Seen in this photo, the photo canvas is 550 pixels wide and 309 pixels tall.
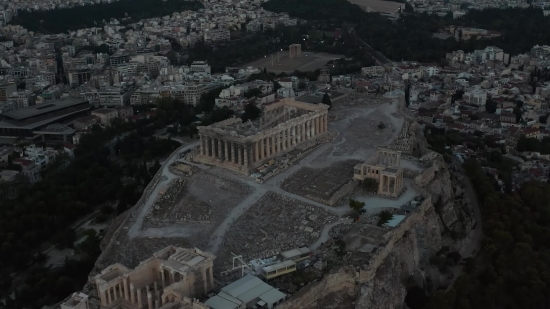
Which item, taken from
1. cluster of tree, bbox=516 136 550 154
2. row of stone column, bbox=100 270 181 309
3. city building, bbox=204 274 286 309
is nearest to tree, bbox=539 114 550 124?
cluster of tree, bbox=516 136 550 154

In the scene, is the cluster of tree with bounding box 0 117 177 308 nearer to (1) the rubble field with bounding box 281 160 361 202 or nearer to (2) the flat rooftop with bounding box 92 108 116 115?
(2) the flat rooftop with bounding box 92 108 116 115

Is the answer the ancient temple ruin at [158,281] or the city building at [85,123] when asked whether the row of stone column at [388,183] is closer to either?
the ancient temple ruin at [158,281]

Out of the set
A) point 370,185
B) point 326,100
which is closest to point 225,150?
point 370,185

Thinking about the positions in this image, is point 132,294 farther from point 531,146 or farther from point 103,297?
point 531,146

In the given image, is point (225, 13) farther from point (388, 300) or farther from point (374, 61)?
point (388, 300)

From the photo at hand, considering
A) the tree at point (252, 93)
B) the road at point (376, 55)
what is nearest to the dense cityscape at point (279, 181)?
the tree at point (252, 93)

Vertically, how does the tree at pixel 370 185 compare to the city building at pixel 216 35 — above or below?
below
